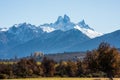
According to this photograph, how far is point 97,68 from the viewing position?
103 metres

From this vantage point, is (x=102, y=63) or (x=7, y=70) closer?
(x=102, y=63)

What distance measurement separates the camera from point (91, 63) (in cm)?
10425

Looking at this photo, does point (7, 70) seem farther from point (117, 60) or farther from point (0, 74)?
point (117, 60)

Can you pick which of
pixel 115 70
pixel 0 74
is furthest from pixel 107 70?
pixel 0 74

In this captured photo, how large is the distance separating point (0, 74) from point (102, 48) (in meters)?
91.1

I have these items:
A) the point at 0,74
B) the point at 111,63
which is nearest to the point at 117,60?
the point at 111,63

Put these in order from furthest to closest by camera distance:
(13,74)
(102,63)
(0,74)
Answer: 1. (13,74)
2. (0,74)
3. (102,63)

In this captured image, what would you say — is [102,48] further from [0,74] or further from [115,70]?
[0,74]

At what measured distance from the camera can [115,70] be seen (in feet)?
343

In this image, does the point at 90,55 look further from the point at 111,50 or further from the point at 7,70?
the point at 7,70

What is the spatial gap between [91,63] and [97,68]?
2.19m

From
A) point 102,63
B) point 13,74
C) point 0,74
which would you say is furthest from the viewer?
point 13,74

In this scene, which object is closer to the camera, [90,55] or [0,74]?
[90,55]

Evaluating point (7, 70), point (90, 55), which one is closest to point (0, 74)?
point (7, 70)
